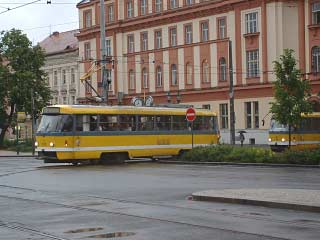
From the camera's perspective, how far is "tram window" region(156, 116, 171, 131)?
125 ft

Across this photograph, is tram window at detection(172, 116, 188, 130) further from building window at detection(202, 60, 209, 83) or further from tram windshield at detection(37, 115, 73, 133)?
building window at detection(202, 60, 209, 83)

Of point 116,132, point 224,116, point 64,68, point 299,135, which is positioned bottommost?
point 299,135

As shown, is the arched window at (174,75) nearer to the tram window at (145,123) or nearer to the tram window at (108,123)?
the tram window at (145,123)

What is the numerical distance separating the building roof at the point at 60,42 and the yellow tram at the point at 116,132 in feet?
179

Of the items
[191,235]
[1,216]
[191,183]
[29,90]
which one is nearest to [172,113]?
[191,183]

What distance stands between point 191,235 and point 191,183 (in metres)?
11.0

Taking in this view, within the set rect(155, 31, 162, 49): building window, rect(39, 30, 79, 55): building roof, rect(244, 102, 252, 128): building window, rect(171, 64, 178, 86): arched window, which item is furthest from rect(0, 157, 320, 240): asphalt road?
rect(39, 30, 79, 55): building roof

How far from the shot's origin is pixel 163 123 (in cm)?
3847

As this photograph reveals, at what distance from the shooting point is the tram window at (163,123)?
125 feet

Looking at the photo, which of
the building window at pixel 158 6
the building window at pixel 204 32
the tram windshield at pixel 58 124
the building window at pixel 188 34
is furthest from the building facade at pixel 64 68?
the tram windshield at pixel 58 124

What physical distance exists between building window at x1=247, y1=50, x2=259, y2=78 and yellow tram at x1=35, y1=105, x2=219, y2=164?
23.6 metres

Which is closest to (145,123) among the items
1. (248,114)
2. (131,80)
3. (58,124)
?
(58,124)

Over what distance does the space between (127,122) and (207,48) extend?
112 feet

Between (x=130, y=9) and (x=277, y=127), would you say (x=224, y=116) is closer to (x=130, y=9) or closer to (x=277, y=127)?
(x=130, y=9)
